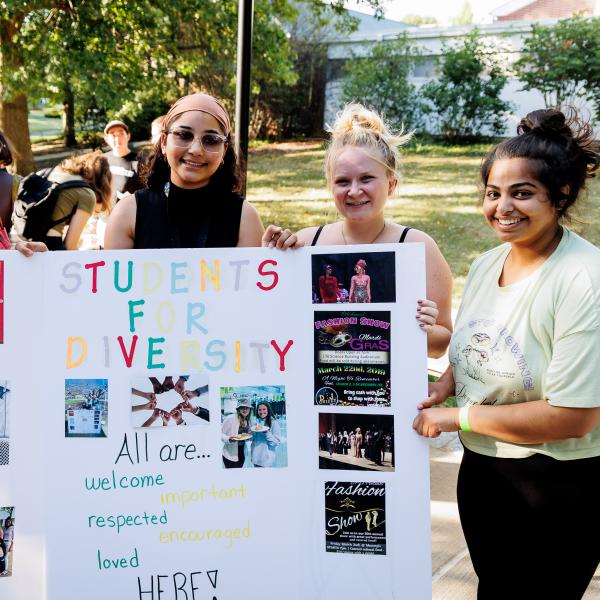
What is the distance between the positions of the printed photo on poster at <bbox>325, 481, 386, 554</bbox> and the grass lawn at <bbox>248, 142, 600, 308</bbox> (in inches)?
194

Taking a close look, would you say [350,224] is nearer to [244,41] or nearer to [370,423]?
[370,423]

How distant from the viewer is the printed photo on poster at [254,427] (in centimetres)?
209

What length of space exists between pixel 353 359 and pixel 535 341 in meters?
0.52

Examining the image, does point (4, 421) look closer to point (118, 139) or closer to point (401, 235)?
point (401, 235)

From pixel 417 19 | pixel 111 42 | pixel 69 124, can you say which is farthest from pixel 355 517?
pixel 417 19

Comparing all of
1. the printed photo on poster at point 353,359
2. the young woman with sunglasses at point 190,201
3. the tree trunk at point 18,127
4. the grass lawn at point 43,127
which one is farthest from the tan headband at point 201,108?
the grass lawn at point 43,127

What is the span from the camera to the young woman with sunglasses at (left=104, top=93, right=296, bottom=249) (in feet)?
7.34

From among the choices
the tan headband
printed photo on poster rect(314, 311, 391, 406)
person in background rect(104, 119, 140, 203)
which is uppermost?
person in background rect(104, 119, 140, 203)

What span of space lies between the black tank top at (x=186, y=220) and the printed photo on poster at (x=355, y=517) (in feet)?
2.72

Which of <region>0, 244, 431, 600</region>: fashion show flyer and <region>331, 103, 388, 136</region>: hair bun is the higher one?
<region>331, 103, 388, 136</region>: hair bun

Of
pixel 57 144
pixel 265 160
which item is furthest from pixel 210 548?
pixel 57 144

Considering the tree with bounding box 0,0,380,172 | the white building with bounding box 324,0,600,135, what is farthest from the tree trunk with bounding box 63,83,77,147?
the tree with bounding box 0,0,380,172

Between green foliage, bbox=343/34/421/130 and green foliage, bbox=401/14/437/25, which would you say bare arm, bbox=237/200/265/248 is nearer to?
green foliage, bbox=343/34/421/130

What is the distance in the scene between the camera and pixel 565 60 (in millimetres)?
16141
